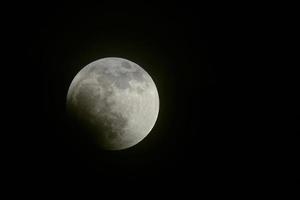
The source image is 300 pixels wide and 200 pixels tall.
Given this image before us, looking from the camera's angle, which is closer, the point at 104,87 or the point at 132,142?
the point at 104,87

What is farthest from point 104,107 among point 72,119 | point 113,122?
point 72,119

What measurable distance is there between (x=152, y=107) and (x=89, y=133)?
2.91ft

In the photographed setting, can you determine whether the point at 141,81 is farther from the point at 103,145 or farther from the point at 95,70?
the point at 103,145

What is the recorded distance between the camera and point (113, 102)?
4281 millimetres

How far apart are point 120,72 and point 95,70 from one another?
33cm

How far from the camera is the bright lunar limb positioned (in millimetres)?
4289

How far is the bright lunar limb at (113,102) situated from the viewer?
4289 millimetres

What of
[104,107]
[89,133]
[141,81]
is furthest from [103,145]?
[141,81]

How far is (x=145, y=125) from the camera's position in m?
4.55

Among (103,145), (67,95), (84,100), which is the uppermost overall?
(67,95)

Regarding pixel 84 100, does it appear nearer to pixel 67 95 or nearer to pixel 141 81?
pixel 67 95

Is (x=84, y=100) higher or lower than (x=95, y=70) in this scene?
lower

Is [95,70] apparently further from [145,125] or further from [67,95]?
[145,125]

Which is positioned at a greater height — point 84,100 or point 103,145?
point 84,100
